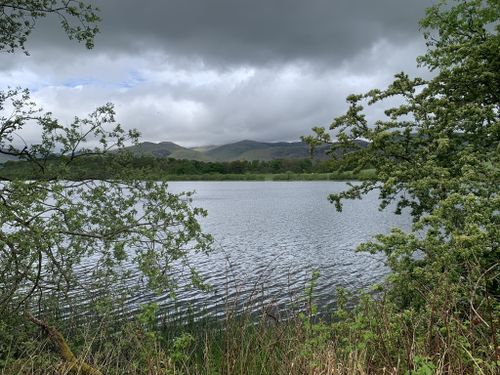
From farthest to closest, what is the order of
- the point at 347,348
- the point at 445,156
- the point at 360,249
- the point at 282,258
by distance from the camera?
the point at 282,258, the point at 445,156, the point at 360,249, the point at 347,348

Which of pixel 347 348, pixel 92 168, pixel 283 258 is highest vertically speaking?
pixel 92 168

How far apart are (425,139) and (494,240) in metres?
5.01

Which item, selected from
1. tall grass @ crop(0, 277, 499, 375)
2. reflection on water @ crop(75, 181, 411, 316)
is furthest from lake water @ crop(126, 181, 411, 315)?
tall grass @ crop(0, 277, 499, 375)

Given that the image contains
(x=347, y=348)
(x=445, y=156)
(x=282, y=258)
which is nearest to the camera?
(x=347, y=348)

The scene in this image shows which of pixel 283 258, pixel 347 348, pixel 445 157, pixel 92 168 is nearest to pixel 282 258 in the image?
pixel 283 258

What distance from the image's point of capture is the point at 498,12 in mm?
13891

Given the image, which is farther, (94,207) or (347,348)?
(94,207)

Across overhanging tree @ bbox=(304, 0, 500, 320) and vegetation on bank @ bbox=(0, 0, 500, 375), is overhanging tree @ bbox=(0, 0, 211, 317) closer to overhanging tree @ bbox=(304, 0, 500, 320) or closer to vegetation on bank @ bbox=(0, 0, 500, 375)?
vegetation on bank @ bbox=(0, 0, 500, 375)

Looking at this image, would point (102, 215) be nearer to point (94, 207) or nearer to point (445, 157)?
point (94, 207)

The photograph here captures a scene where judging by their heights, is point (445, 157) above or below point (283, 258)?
above

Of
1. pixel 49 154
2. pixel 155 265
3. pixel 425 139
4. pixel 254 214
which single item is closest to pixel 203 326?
pixel 155 265

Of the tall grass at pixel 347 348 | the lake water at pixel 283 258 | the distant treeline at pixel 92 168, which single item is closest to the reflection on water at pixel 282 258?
the lake water at pixel 283 258

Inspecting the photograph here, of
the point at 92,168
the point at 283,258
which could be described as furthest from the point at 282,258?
the point at 92,168

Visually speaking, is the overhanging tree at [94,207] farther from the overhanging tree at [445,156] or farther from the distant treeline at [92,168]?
the overhanging tree at [445,156]
